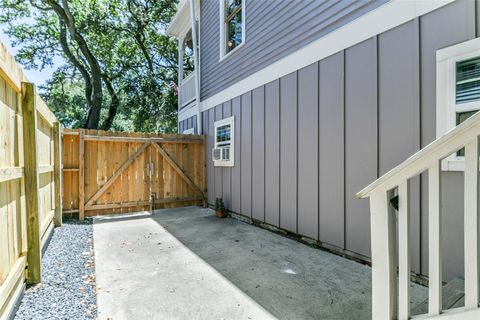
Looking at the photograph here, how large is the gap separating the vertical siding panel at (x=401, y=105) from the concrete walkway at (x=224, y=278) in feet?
2.82

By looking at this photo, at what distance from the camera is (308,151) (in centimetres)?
373

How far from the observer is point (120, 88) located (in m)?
12.9

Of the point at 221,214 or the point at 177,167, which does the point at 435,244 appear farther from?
the point at 177,167

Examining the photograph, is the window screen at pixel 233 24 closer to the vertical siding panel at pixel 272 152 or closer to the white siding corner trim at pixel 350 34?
the white siding corner trim at pixel 350 34

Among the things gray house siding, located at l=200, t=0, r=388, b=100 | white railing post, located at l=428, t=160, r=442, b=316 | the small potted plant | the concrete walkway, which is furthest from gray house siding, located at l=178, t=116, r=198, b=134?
white railing post, located at l=428, t=160, r=442, b=316

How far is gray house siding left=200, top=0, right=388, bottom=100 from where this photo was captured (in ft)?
11.0

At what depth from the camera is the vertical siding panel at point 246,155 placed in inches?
198

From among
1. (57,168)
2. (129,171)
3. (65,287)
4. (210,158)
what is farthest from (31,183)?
(210,158)

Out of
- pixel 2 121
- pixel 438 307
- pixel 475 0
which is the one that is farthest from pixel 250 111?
pixel 438 307

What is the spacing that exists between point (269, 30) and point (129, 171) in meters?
4.09

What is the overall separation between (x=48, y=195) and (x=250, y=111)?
3.57m

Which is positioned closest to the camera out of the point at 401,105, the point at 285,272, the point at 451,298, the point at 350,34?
the point at 451,298

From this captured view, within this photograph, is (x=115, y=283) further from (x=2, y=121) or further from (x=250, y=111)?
(x=250, y=111)

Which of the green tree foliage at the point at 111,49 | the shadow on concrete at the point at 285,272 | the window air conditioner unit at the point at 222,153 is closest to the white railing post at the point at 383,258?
the shadow on concrete at the point at 285,272
